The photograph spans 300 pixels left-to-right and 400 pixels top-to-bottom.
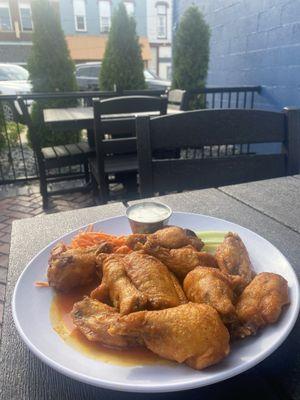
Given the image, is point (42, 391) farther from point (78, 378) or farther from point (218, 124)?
point (218, 124)

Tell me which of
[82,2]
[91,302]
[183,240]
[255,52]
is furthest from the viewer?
[82,2]

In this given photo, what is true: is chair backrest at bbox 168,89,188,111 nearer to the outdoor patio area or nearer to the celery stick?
the outdoor patio area

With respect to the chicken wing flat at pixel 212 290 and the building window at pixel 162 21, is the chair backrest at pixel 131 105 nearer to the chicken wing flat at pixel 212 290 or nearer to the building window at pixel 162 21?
the chicken wing flat at pixel 212 290

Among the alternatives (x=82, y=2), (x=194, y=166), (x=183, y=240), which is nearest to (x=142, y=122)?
(x=194, y=166)

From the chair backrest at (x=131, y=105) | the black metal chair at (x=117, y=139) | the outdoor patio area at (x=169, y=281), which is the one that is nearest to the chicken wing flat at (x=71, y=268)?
the outdoor patio area at (x=169, y=281)

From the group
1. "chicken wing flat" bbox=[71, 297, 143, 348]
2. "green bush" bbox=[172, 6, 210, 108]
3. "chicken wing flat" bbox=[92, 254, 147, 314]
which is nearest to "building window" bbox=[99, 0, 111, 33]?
"green bush" bbox=[172, 6, 210, 108]

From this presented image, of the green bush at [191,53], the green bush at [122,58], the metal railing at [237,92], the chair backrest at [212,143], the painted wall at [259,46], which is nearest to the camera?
the chair backrest at [212,143]

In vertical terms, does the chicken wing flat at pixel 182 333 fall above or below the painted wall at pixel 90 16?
below
